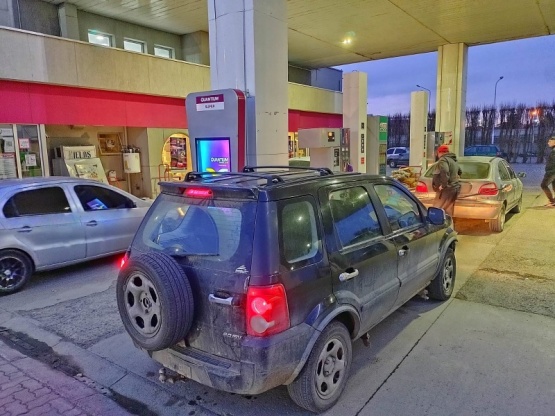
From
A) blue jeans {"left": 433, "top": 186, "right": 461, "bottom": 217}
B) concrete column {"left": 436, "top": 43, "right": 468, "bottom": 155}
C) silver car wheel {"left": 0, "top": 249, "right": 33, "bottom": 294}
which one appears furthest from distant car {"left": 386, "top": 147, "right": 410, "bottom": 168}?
silver car wheel {"left": 0, "top": 249, "right": 33, "bottom": 294}

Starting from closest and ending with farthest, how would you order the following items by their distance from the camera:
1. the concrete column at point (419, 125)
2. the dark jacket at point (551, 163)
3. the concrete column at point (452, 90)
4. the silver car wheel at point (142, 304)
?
the silver car wheel at point (142, 304) < the dark jacket at point (551, 163) < the concrete column at point (419, 125) < the concrete column at point (452, 90)

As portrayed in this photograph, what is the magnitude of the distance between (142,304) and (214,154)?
4.47 metres

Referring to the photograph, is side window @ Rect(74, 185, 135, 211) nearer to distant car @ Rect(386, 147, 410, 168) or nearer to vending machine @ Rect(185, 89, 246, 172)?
vending machine @ Rect(185, 89, 246, 172)

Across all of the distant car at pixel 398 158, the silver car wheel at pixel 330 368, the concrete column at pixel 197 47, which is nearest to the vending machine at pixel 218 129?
the silver car wheel at pixel 330 368

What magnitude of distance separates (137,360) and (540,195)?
13635 mm

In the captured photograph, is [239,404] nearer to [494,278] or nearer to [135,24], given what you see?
[494,278]

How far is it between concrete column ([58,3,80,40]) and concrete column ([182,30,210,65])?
13.3 ft

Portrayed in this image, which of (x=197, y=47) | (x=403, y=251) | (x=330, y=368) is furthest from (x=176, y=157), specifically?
(x=330, y=368)

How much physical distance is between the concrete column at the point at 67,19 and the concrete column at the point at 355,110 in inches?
315

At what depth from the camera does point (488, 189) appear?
312 inches

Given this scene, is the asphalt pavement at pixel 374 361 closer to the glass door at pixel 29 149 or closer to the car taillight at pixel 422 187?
the car taillight at pixel 422 187

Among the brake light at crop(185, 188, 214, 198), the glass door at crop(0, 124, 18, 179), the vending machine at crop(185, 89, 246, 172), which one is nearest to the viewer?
the brake light at crop(185, 188, 214, 198)

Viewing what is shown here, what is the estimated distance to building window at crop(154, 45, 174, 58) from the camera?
47.3 feet

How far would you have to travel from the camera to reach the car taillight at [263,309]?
2.46 meters
